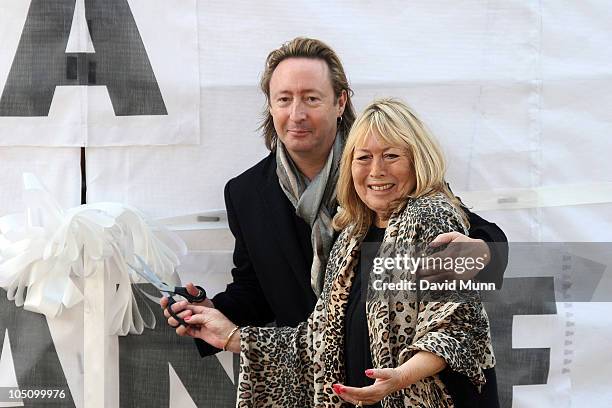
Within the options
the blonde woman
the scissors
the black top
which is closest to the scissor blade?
the scissors

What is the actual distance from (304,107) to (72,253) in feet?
2.43

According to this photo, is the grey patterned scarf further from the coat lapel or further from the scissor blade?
the scissor blade

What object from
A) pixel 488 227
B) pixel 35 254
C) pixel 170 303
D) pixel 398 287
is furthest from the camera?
pixel 35 254

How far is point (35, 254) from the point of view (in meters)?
2.56

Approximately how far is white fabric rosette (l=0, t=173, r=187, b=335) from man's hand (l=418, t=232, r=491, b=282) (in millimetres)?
975

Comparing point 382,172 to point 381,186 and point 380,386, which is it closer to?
point 381,186

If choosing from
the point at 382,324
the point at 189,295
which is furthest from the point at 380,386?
the point at 189,295

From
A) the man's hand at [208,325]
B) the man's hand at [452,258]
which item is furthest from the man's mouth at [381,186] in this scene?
the man's hand at [208,325]

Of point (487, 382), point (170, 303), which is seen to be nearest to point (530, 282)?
point (487, 382)

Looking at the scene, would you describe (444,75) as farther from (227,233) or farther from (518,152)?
(227,233)

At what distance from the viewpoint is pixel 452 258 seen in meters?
1.90

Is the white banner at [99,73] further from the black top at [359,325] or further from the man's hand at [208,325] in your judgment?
the black top at [359,325]

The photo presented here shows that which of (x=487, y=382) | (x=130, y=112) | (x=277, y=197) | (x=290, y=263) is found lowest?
(x=487, y=382)

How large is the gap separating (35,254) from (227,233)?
536mm
